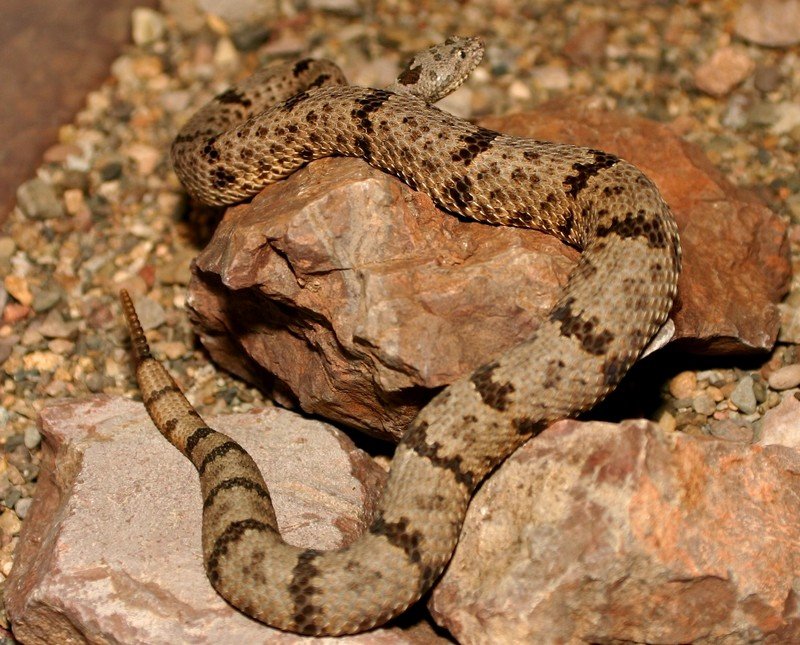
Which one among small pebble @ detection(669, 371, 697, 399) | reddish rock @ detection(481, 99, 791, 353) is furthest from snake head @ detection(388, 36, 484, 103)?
small pebble @ detection(669, 371, 697, 399)

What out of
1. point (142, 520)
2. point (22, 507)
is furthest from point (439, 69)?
point (22, 507)

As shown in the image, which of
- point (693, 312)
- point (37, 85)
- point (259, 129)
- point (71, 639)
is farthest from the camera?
point (37, 85)

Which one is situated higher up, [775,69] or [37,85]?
[37,85]

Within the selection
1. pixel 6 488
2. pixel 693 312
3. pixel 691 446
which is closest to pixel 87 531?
pixel 6 488

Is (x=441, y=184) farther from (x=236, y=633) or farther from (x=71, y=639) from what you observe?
(x=71, y=639)

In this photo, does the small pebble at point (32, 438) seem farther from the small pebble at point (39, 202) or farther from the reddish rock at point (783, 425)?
the reddish rock at point (783, 425)

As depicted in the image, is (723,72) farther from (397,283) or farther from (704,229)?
(397,283)
